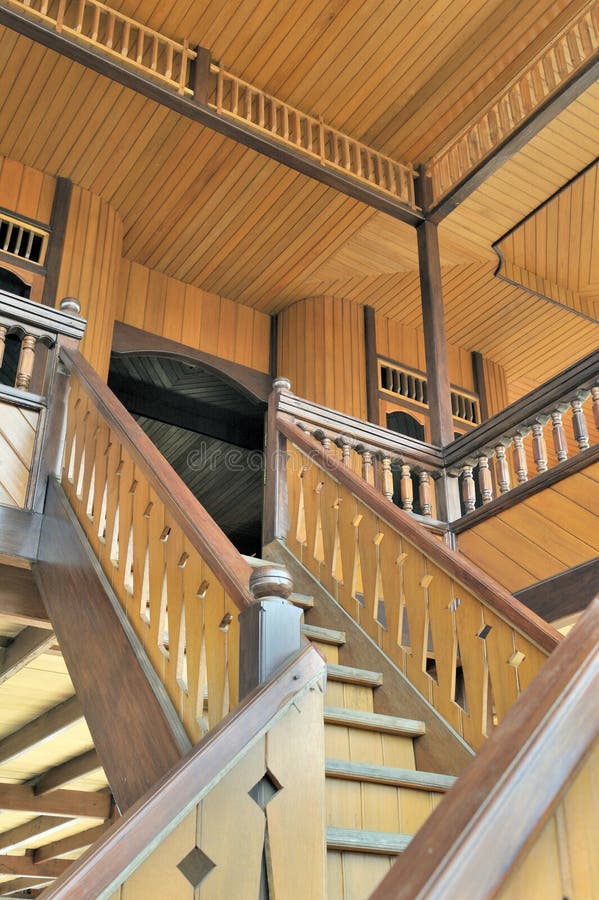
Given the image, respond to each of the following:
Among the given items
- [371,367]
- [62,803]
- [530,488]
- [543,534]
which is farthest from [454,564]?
[371,367]

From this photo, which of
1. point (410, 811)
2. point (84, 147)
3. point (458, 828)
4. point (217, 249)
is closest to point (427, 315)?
point (217, 249)

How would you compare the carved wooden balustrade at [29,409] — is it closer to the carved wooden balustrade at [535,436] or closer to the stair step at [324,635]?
the stair step at [324,635]

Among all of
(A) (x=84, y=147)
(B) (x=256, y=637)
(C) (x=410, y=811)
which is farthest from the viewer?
(A) (x=84, y=147)

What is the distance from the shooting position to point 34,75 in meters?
6.38

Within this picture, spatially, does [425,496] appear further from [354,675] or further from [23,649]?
[23,649]

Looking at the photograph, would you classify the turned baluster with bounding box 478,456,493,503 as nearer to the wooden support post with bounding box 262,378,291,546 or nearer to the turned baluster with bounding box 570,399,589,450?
the turned baluster with bounding box 570,399,589,450

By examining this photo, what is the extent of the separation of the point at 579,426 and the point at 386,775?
2645mm

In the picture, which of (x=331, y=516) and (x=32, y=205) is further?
(x=32, y=205)

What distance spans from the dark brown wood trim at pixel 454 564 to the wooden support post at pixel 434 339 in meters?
1.90

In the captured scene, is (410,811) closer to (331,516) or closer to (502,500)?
(331,516)

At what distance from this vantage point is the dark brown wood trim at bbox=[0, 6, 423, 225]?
5164mm

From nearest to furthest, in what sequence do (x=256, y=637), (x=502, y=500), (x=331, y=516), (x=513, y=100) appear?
(x=256, y=637) → (x=331, y=516) → (x=502, y=500) → (x=513, y=100)

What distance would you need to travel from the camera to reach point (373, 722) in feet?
9.59

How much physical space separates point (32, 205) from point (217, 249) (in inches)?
67.6
